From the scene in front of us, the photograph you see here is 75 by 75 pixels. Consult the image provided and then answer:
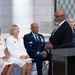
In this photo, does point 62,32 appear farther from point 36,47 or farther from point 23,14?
point 23,14

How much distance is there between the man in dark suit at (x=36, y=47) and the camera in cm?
714

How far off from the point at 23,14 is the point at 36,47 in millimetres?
1618

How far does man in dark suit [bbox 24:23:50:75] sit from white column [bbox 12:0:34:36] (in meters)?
1.20

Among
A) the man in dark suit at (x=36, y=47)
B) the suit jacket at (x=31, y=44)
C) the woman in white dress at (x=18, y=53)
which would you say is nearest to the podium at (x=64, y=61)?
the woman in white dress at (x=18, y=53)

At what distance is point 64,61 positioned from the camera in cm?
385

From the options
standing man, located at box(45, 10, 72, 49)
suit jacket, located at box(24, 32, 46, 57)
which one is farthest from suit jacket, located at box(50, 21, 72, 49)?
suit jacket, located at box(24, 32, 46, 57)

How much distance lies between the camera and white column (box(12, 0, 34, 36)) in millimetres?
8768

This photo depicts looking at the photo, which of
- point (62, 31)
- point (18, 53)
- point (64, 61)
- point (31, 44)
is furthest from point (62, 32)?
point (64, 61)

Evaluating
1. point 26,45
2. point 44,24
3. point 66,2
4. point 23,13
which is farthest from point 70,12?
point 26,45

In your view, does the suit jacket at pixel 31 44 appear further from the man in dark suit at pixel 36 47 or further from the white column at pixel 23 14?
the white column at pixel 23 14

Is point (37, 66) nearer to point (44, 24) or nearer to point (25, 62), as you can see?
point (25, 62)

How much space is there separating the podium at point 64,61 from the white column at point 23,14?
15.5ft

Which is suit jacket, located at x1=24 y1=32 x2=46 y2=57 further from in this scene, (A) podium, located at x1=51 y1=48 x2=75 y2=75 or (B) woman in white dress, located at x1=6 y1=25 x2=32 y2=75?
(A) podium, located at x1=51 y1=48 x2=75 y2=75

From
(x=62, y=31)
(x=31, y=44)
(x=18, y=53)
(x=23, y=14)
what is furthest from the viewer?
(x=23, y=14)
